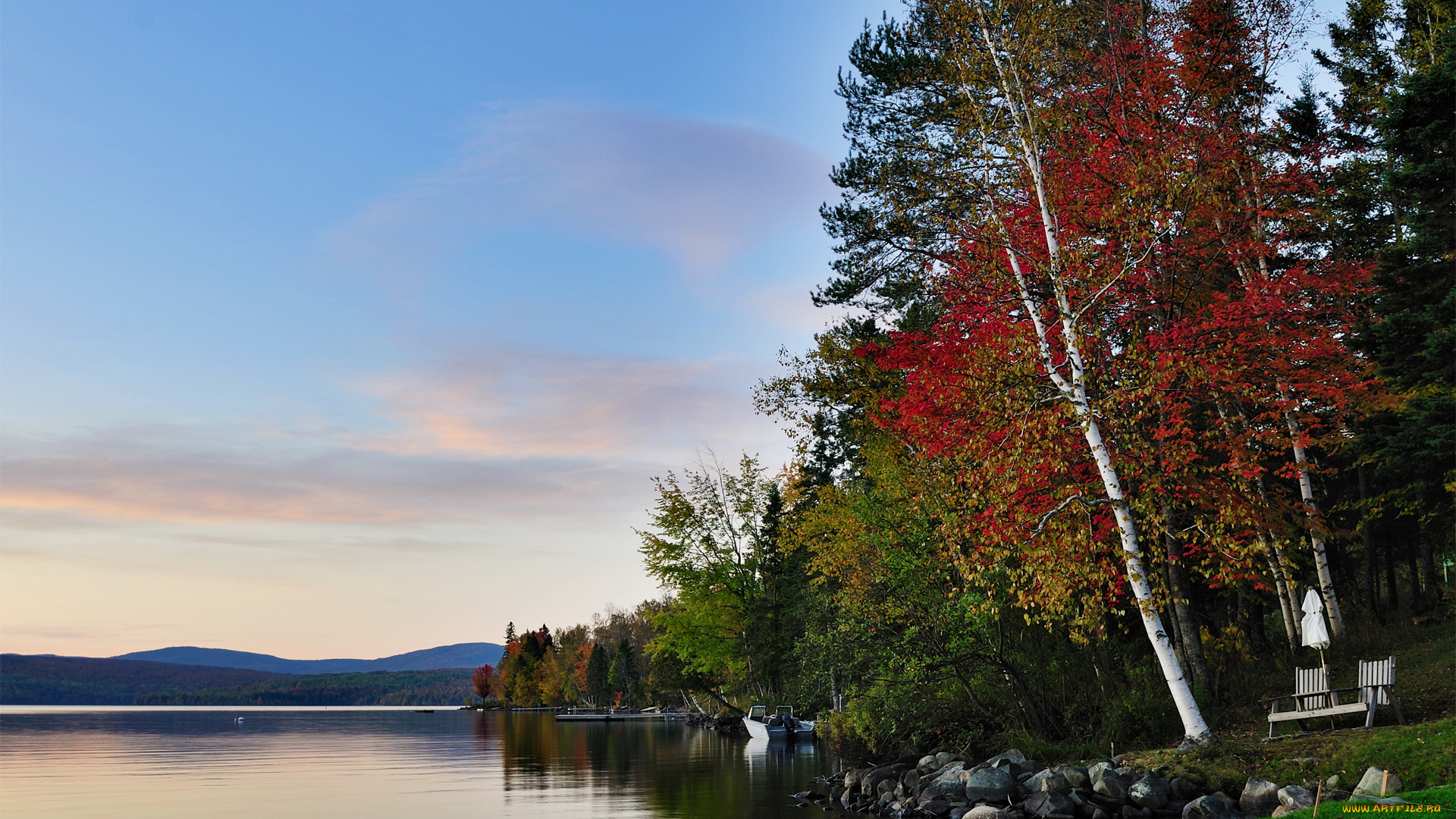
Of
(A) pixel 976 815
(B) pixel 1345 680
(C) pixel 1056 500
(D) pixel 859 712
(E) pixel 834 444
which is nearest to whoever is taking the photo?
(A) pixel 976 815

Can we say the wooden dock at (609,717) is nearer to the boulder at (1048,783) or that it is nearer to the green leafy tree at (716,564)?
the green leafy tree at (716,564)

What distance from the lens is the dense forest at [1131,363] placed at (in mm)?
16391

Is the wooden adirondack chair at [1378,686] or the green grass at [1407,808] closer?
the green grass at [1407,808]

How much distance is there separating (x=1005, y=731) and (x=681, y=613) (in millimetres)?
32403

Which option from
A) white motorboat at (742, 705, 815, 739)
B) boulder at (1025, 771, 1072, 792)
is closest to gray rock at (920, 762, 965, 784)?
boulder at (1025, 771, 1072, 792)

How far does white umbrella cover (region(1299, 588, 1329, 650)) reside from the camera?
52.9ft

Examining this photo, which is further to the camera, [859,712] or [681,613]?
[681,613]

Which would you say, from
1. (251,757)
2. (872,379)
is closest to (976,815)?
(872,379)

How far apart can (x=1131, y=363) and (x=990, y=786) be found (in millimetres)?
7981

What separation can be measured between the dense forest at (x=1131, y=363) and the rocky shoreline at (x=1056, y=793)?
164 centimetres

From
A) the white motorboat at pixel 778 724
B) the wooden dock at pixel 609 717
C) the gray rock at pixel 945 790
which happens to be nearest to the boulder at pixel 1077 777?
the gray rock at pixel 945 790

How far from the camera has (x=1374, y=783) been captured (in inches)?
457

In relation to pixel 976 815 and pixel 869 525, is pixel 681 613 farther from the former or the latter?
pixel 976 815

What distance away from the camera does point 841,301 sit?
31.8 metres
